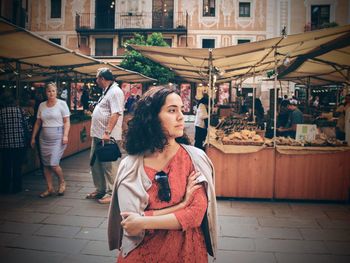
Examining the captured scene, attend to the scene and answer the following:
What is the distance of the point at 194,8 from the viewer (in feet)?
86.4

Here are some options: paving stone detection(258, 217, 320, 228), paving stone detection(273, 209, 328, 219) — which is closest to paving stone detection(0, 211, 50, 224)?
paving stone detection(258, 217, 320, 228)

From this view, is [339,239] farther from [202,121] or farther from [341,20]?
[341,20]

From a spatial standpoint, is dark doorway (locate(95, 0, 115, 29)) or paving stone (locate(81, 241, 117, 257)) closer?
paving stone (locate(81, 241, 117, 257))

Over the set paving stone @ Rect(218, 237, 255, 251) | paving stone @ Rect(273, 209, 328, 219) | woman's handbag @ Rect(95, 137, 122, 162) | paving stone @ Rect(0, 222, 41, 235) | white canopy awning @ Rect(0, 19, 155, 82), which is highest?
white canopy awning @ Rect(0, 19, 155, 82)

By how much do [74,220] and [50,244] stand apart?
0.74 meters

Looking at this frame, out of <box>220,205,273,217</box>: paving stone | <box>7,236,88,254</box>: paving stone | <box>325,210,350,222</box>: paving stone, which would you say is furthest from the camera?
<box>220,205,273,217</box>: paving stone

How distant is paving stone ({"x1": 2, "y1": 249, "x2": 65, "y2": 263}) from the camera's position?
11.0ft

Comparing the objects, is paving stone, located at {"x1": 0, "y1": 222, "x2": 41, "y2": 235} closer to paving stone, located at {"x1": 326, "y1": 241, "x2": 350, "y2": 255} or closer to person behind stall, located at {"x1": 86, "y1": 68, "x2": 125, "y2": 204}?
person behind stall, located at {"x1": 86, "y1": 68, "x2": 125, "y2": 204}

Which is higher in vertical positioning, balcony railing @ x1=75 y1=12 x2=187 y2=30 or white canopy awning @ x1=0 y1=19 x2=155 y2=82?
balcony railing @ x1=75 y1=12 x2=187 y2=30

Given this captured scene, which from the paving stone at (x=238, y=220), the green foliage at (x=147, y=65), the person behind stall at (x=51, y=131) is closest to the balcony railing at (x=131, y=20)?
the green foliage at (x=147, y=65)

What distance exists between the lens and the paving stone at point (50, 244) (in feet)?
11.8

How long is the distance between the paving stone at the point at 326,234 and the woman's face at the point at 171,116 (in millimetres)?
2947

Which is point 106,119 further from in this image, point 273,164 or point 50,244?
point 273,164

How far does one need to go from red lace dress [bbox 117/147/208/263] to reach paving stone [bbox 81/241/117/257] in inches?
79.1
